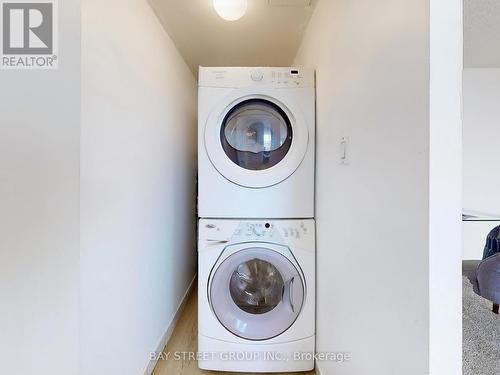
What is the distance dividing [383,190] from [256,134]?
0.94 meters

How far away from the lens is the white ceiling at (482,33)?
1973 mm

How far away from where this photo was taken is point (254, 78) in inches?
60.3

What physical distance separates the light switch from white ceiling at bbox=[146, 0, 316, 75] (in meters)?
0.94

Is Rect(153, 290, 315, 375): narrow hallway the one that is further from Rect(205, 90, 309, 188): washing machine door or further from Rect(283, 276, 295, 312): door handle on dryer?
Rect(205, 90, 309, 188): washing machine door

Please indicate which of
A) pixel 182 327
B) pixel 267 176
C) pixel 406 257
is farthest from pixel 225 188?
pixel 182 327

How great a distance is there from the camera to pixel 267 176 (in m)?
1.53

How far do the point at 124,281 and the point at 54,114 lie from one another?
0.75 m

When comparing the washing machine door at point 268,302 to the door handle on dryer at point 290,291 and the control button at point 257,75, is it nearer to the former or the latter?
the door handle on dryer at point 290,291

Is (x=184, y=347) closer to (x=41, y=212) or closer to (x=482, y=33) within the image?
(x=41, y=212)

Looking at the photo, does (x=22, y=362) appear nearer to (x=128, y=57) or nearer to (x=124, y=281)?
(x=124, y=281)

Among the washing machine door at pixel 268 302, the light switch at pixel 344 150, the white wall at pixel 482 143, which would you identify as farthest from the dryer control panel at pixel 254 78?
the white wall at pixel 482 143

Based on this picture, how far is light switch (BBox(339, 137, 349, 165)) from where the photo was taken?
3.59 feet

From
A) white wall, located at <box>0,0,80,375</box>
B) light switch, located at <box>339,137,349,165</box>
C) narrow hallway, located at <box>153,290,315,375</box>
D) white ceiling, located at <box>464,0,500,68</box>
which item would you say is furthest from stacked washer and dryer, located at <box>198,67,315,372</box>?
white ceiling, located at <box>464,0,500,68</box>

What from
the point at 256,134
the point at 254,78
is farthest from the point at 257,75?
the point at 256,134
